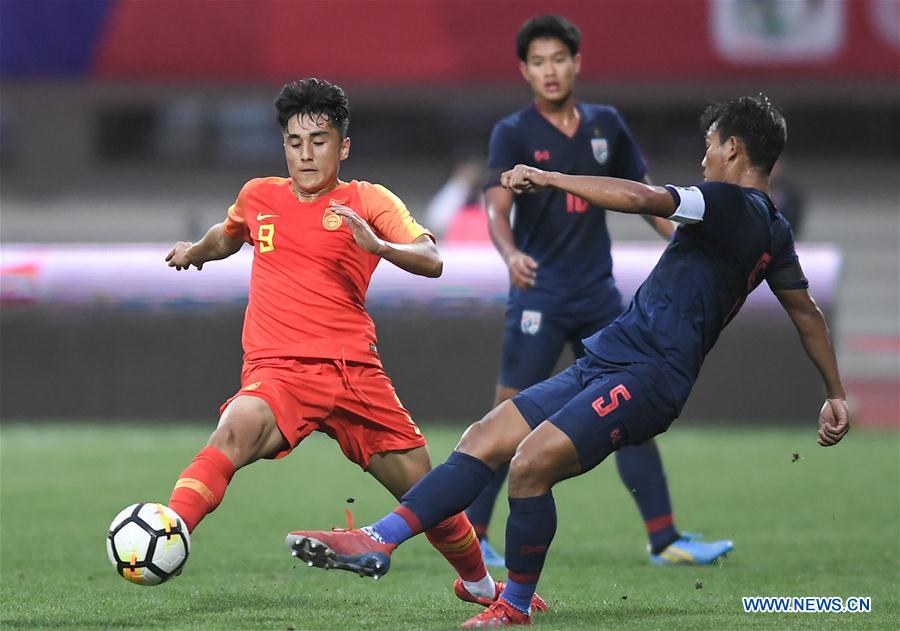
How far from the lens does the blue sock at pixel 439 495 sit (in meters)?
5.42

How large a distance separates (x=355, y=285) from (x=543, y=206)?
76.3 inches

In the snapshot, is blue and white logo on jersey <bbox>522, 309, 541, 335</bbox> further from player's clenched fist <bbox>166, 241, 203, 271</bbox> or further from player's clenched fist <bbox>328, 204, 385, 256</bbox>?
player's clenched fist <bbox>328, 204, 385, 256</bbox>

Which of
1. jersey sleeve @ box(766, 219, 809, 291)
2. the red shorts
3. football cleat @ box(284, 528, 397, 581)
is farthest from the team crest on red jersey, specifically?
jersey sleeve @ box(766, 219, 809, 291)

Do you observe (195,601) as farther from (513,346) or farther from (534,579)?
(513,346)

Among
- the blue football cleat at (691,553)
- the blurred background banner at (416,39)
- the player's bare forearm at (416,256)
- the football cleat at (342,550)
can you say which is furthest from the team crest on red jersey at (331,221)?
the blurred background banner at (416,39)

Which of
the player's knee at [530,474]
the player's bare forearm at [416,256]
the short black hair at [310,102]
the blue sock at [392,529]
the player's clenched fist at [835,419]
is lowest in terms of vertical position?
the blue sock at [392,529]

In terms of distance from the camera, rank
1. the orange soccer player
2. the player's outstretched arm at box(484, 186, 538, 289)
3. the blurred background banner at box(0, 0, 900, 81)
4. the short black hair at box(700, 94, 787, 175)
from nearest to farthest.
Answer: the short black hair at box(700, 94, 787, 175), the orange soccer player, the player's outstretched arm at box(484, 186, 538, 289), the blurred background banner at box(0, 0, 900, 81)

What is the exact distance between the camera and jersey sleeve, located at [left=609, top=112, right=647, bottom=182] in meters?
7.77

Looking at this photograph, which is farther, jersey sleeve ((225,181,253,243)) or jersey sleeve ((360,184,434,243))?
jersey sleeve ((225,181,253,243))

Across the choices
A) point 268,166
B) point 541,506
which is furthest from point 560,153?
point 268,166

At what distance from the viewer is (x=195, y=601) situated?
20.6ft

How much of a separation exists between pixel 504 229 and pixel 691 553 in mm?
1928

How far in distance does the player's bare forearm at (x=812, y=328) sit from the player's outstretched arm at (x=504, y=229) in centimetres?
144

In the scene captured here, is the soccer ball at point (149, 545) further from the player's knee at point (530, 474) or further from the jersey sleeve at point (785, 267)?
the jersey sleeve at point (785, 267)
